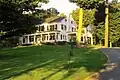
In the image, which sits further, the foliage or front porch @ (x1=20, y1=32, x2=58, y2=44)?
front porch @ (x1=20, y1=32, x2=58, y2=44)

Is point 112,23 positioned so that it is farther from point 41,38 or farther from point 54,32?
point 41,38

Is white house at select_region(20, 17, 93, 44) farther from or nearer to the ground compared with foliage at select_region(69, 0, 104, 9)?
nearer to the ground

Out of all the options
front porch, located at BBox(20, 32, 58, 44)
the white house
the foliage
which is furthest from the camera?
the white house

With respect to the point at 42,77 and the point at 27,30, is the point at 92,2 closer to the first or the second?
the point at 27,30

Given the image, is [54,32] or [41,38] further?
[41,38]

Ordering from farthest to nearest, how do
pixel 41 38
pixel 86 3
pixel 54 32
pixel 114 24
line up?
pixel 41 38 < pixel 54 32 < pixel 114 24 < pixel 86 3

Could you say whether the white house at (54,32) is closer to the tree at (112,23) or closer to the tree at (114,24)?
the tree at (112,23)

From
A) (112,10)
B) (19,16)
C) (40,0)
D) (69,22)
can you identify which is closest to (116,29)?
(112,10)

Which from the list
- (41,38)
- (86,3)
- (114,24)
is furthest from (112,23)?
(86,3)

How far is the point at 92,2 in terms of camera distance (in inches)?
2120

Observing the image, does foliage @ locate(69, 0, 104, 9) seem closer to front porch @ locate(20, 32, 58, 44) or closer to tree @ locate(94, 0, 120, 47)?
tree @ locate(94, 0, 120, 47)

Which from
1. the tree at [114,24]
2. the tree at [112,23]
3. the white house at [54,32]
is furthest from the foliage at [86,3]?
the white house at [54,32]

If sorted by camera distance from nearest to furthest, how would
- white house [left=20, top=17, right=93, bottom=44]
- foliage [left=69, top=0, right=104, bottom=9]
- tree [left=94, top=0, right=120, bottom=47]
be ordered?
foliage [left=69, top=0, right=104, bottom=9], tree [left=94, top=0, right=120, bottom=47], white house [left=20, top=17, right=93, bottom=44]

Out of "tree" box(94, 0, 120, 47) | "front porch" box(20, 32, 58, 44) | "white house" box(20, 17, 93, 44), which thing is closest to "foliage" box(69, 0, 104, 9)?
"tree" box(94, 0, 120, 47)
